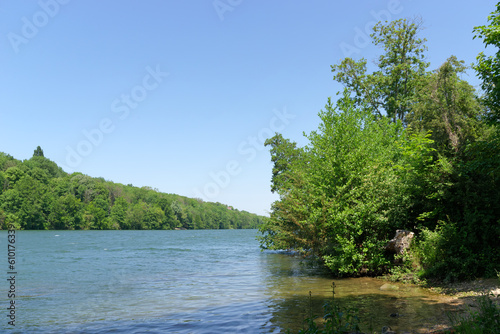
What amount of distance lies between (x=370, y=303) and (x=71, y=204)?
113 m

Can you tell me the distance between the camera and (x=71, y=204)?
10856 cm

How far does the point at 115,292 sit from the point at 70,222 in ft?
335

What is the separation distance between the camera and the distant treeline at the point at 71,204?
96.7 meters

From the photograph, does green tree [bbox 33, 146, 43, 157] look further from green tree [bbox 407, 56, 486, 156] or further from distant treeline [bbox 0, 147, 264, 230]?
green tree [bbox 407, 56, 486, 156]

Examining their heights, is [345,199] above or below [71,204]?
below

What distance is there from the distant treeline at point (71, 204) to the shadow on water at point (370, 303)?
80017mm

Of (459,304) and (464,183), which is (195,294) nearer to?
(459,304)

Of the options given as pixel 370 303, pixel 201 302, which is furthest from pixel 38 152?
pixel 370 303

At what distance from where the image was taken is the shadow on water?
30.4 ft

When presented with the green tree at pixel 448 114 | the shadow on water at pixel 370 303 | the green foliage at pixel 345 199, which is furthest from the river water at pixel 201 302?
the green tree at pixel 448 114

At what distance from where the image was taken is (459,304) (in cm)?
1044

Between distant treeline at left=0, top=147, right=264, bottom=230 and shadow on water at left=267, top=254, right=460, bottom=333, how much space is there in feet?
263

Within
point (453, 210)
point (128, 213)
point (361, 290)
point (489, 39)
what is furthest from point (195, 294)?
point (128, 213)

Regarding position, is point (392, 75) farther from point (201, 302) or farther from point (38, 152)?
point (38, 152)
